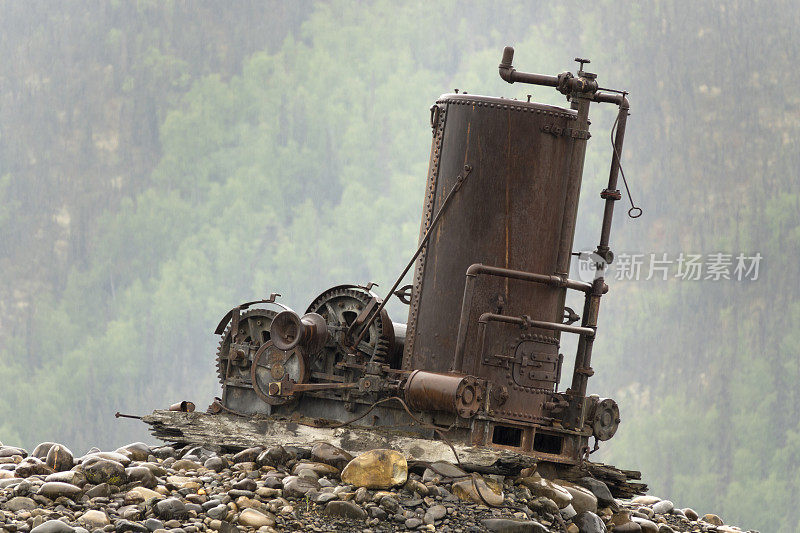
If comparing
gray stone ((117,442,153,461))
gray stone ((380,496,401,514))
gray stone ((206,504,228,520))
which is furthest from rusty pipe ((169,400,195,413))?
gray stone ((380,496,401,514))

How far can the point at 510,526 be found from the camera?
448 inches

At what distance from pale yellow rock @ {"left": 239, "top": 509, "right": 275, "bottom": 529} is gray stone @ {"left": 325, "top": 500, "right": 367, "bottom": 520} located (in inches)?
22.8

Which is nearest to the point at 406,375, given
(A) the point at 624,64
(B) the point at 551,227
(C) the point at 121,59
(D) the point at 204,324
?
(B) the point at 551,227

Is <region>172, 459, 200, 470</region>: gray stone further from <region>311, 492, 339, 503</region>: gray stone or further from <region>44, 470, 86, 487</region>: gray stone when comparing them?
<region>311, 492, 339, 503</region>: gray stone

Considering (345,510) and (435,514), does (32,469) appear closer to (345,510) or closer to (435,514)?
(345,510)

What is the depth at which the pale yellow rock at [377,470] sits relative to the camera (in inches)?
470

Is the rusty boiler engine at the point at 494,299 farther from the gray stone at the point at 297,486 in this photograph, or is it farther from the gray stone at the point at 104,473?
the gray stone at the point at 104,473

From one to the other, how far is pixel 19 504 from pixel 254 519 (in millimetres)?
2257

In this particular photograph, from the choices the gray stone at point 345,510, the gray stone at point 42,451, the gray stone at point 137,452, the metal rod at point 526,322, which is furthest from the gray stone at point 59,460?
the metal rod at point 526,322

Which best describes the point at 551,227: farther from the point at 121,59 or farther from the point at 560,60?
the point at 121,59

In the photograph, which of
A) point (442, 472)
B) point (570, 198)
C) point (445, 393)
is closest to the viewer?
point (442, 472)

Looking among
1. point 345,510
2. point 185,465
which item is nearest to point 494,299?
point 345,510

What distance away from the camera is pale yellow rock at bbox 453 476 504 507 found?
1183 cm

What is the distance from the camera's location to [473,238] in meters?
13.6
